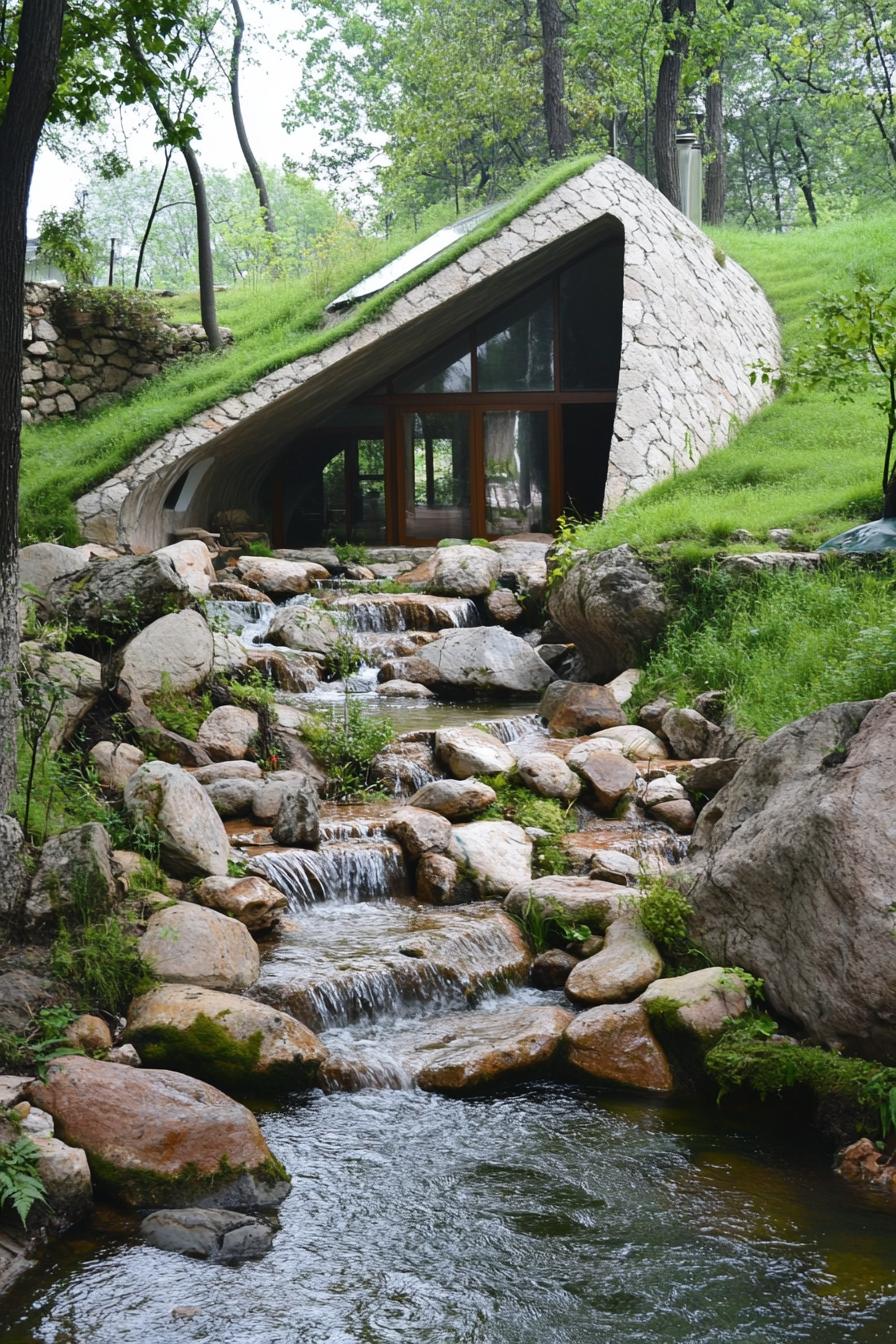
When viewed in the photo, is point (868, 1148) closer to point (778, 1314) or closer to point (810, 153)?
point (778, 1314)

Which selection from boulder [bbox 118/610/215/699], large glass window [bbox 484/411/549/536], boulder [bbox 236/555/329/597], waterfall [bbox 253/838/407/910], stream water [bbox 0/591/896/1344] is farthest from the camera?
large glass window [bbox 484/411/549/536]

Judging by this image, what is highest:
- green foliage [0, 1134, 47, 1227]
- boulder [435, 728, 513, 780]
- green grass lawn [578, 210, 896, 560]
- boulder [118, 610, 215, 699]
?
green grass lawn [578, 210, 896, 560]

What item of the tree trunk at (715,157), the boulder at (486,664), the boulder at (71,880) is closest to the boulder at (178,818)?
the boulder at (71,880)

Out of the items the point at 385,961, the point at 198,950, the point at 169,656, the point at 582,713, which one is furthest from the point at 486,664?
the point at 198,950

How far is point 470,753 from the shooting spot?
9.45m

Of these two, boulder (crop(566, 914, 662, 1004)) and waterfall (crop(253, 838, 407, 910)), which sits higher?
waterfall (crop(253, 838, 407, 910))

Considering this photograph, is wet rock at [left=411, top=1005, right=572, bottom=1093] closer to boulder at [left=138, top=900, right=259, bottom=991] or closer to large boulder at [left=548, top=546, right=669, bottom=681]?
boulder at [left=138, top=900, right=259, bottom=991]

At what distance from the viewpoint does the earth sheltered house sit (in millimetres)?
16922

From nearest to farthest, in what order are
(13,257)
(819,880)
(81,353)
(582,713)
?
(819,880) < (13,257) < (582,713) < (81,353)

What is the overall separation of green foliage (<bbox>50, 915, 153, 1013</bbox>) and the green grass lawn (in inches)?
290

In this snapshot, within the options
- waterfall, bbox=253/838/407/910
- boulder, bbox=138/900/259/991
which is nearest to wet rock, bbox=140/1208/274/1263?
boulder, bbox=138/900/259/991

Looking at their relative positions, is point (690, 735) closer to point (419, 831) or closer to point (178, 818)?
point (419, 831)

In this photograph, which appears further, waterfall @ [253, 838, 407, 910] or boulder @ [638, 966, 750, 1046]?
waterfall @ [253, 838, 407, 910]

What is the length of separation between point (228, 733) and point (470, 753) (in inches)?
70.6
